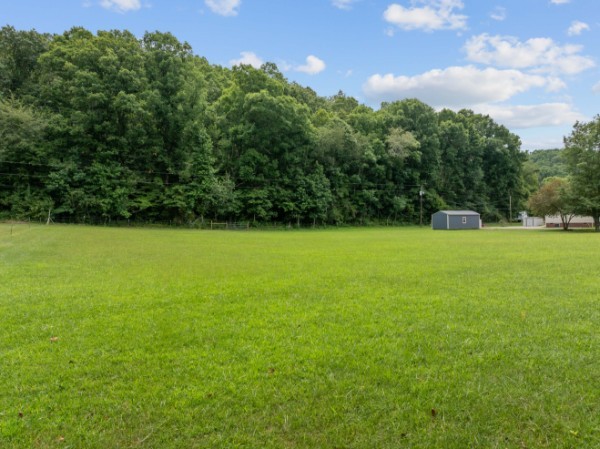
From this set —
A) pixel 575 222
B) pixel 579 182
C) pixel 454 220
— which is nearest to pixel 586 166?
pixel 579 182

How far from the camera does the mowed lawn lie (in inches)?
109

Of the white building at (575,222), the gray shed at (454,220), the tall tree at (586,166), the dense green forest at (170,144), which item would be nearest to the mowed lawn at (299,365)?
the dense green forest at (170,144)

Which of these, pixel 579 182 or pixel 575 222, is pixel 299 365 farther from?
pixel 575 222

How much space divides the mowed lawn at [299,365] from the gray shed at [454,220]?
1464 inches

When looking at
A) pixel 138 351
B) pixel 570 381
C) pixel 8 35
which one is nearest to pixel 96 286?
pixel 138 351

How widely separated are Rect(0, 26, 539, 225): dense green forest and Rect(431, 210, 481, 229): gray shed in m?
7.33

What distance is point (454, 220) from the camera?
43719mm

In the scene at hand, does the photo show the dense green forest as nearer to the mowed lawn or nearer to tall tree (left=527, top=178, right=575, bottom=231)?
tall tree (left=527, top=178, right=575, bottom=231)

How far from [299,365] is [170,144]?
4061 centimetres

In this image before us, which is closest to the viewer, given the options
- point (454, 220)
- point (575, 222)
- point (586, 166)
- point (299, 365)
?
point (299, 365)

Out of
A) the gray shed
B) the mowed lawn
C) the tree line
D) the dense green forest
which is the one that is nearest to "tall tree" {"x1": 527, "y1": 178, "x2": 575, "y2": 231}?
the tree line

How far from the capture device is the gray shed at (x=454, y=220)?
4348cm

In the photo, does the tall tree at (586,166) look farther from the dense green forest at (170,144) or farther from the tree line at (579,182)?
the dense green forest at (170,144)

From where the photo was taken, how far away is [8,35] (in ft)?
134
